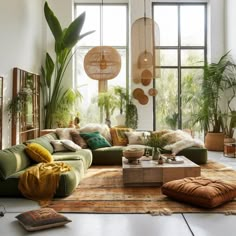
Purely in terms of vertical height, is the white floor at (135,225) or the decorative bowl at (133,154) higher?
the decorative bowl at (133,154)

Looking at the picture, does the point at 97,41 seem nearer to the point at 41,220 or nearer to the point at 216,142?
the point at 216,142

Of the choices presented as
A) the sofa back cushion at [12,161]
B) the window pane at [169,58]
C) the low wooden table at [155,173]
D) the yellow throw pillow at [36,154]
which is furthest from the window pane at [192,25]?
the sofa back cushion at [12,161]

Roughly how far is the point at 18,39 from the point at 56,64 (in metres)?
2.14

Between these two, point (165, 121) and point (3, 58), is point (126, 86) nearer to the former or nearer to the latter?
point (165, 121)

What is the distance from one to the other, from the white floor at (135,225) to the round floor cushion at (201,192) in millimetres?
238

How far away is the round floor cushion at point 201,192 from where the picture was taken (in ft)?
13.1

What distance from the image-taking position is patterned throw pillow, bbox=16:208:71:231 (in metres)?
A: 3.31

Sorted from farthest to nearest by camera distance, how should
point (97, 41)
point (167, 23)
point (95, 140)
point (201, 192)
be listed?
point (167, 23)
point (97, 41)
point (95, 140)
point (201, 192)

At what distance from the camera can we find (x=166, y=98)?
34.4 feet

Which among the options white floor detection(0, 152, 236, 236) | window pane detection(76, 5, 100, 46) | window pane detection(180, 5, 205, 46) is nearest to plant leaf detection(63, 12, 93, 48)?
window pane detection(76, 5, 100, 46)

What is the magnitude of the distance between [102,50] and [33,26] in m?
2.22

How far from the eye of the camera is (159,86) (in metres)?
10.5

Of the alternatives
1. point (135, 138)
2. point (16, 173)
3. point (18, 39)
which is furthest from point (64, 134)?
point (16, 173)

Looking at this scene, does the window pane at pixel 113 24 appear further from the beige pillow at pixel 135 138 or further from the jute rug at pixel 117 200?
the jute rug at pixel 117 200
